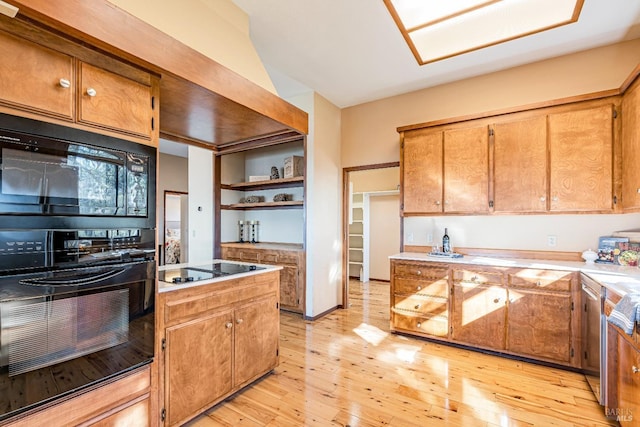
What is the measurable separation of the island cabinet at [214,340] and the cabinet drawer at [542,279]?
228 centimetres

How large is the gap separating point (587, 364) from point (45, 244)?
12.3ft

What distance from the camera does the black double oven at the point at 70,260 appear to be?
1149mm

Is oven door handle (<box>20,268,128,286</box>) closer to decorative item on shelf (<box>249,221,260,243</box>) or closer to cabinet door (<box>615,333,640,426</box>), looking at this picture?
cabinet door (<box>615,333,640,426</box>)

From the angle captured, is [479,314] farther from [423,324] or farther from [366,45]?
[366,45]

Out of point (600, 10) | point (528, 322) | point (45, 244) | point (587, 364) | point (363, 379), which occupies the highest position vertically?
point (600, 10)

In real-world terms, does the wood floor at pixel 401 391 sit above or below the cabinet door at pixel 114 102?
below

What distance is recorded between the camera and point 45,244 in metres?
1.24

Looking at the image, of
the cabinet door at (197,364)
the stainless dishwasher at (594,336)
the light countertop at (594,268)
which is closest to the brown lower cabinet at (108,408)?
the cabinet door at (197,364)

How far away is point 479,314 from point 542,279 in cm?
66

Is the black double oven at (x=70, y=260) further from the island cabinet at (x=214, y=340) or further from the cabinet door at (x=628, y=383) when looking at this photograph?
the cabinet door at (x=628, y=383)

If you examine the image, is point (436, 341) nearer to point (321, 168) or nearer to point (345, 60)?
point (321, 168)

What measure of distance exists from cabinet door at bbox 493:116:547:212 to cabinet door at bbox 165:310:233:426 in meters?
2.94

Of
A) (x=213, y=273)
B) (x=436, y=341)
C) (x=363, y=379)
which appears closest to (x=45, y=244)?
(x=213, y=273)

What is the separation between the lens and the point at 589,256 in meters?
2.90
